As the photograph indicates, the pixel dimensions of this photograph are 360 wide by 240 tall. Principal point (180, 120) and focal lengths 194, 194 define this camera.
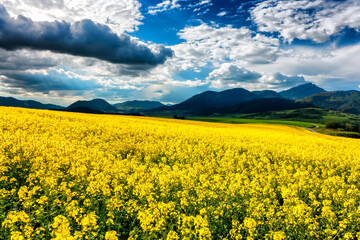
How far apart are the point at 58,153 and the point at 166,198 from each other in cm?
605

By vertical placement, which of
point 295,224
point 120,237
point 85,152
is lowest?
point 120,237

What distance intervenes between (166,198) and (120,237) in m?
1.90

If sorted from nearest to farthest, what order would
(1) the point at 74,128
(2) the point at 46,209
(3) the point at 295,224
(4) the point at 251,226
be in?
(4) the point at 251,226
(3) the point at 295,224
(2) the point at 46,209
(1) the point at 74,128

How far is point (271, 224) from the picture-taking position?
5.60 meters

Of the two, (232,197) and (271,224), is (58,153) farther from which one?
(271,224)

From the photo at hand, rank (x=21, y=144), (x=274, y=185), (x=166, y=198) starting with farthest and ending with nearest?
(x=21, y=144)
(x=274, y=185)
(x=166, y=198)

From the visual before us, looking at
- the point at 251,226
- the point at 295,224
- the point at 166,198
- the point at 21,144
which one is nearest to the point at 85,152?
the point at 21,144

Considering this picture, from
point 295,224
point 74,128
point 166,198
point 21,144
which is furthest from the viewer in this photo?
point 74,128

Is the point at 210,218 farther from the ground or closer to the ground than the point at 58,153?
closer to the ground

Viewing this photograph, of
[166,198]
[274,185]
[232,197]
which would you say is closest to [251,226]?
[232,197]

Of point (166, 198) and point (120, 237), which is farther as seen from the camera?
point (166, 198)

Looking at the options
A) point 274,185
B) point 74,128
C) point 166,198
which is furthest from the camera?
point 74,128

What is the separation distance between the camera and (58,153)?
9320 mm

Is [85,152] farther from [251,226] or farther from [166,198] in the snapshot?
[251,226]
